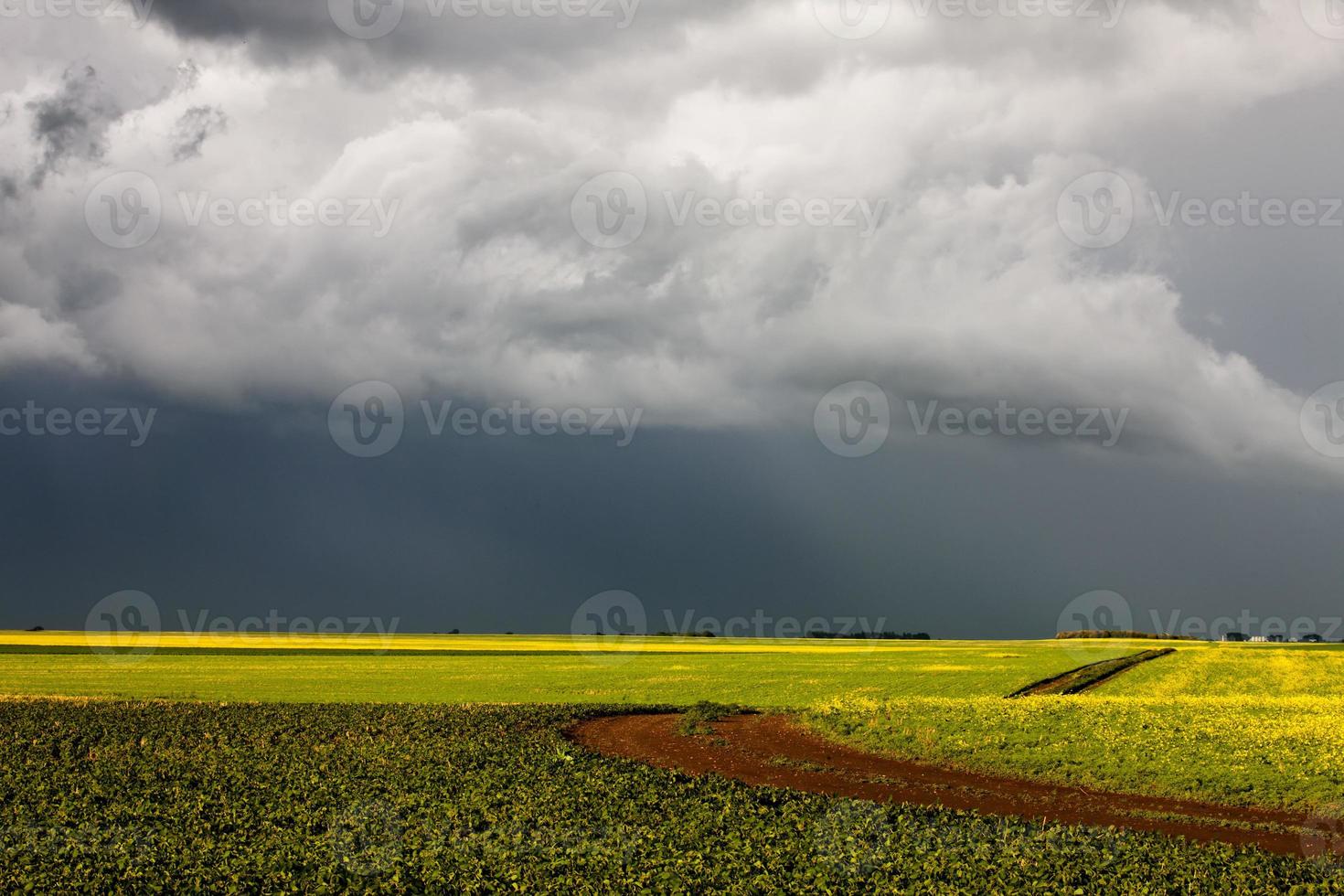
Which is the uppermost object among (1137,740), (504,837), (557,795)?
(504,837)

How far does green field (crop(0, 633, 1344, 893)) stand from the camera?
18.8 metres

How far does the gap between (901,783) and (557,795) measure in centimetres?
1190

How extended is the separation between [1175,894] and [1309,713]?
32623 mm

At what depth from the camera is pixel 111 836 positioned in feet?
70.2

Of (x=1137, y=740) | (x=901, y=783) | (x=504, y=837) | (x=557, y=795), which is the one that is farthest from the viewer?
(x=1137, y=740)

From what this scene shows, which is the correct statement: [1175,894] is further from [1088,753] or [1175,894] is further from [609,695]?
[609,695]

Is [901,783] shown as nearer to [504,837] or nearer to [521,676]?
[504,837]

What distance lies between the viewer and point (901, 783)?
30.6 meters

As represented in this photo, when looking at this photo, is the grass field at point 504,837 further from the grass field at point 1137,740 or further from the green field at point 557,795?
the grass field at point 1137,740

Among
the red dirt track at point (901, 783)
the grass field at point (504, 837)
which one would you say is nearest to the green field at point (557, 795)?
the grass field at point (504, 837)

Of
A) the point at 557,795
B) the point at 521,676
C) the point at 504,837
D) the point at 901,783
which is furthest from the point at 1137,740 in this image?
the point at 521,676

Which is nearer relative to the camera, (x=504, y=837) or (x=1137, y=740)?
(x=504, y=837)

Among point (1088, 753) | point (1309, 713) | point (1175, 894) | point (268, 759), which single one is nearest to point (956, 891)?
point (1175, 894)

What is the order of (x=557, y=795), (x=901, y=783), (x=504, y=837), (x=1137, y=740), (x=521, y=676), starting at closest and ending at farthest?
(x=504, y=837) < (x=557, y=795) < (x=901, y=783) < (x=1137, y=740) < (x=521, y=676)
